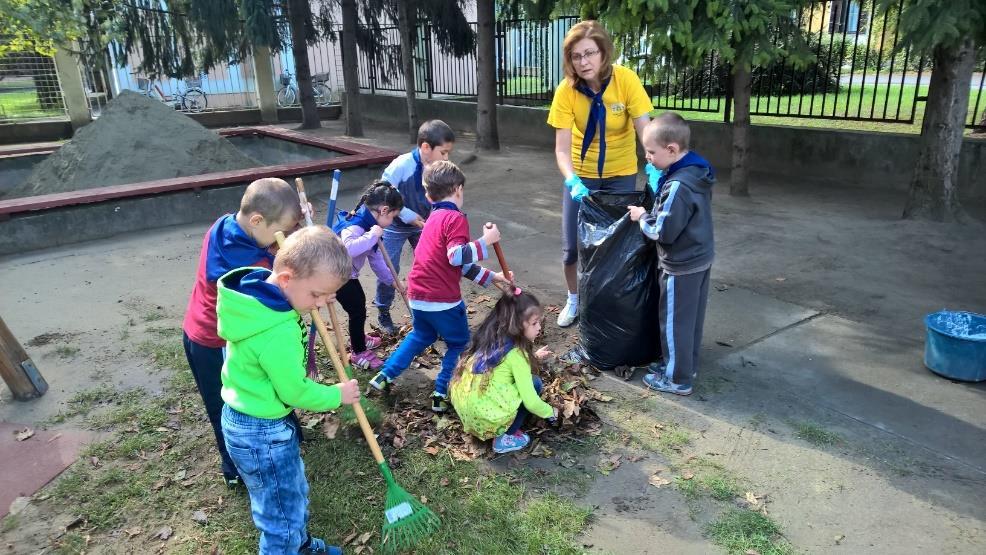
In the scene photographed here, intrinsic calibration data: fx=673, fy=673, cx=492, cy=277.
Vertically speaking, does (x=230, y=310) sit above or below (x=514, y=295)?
above

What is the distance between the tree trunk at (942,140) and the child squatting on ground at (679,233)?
13.7ft

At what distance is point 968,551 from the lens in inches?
96.8

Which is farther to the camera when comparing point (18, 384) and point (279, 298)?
point (18, 384)

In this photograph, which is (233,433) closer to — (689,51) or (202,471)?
(202,471)

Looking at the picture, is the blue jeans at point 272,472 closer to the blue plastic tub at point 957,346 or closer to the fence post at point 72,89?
the blue plastic tub at point 957,346

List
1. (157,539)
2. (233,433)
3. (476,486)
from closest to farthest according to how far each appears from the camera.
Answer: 1. (233,433)
2. (157,539)
3. (476,486)

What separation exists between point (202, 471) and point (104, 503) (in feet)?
1.33

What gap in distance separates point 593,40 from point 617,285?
1.36 meters

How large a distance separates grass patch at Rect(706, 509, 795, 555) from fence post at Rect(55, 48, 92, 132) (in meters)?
16.4

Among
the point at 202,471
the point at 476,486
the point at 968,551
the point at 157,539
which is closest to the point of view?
the point at 968,551

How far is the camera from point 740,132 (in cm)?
764

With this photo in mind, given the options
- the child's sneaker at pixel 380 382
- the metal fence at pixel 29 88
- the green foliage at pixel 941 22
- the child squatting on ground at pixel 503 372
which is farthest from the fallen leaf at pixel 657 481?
the metal fence at pixel 29 88

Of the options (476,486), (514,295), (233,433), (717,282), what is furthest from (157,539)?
(717,282)

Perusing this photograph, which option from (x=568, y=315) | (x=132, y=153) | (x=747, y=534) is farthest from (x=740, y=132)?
(x=132, y=153)
